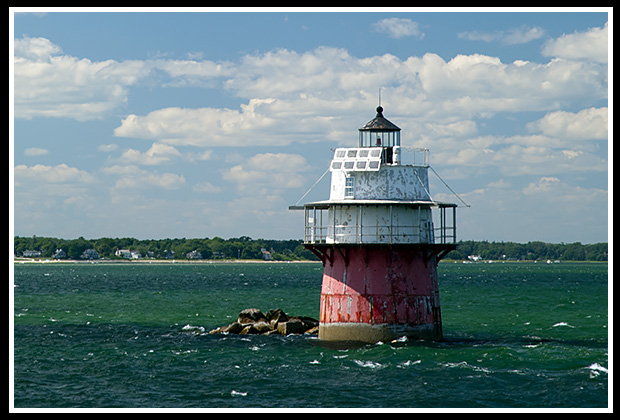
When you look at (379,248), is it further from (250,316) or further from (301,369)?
(250,316)

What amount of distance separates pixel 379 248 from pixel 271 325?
996 centimetres

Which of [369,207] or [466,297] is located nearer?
[369,207]

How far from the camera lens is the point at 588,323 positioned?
52.0 meters

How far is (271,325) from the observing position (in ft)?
136

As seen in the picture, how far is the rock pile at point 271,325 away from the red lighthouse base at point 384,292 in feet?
19.6

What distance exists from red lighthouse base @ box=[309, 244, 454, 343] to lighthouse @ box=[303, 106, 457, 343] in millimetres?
38

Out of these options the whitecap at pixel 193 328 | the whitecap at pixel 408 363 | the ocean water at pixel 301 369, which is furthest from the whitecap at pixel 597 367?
the whitecap at pixel 193 328

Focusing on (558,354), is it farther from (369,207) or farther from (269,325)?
(269,325)

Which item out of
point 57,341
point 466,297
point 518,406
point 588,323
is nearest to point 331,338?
point 518,406

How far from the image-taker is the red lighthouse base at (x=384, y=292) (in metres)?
33.4

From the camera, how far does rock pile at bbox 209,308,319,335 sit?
1578 inches

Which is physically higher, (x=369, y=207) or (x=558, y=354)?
(x=369, y=207)

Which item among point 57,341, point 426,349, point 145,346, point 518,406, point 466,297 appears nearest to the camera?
point 518,406

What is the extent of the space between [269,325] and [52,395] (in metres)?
14.8
